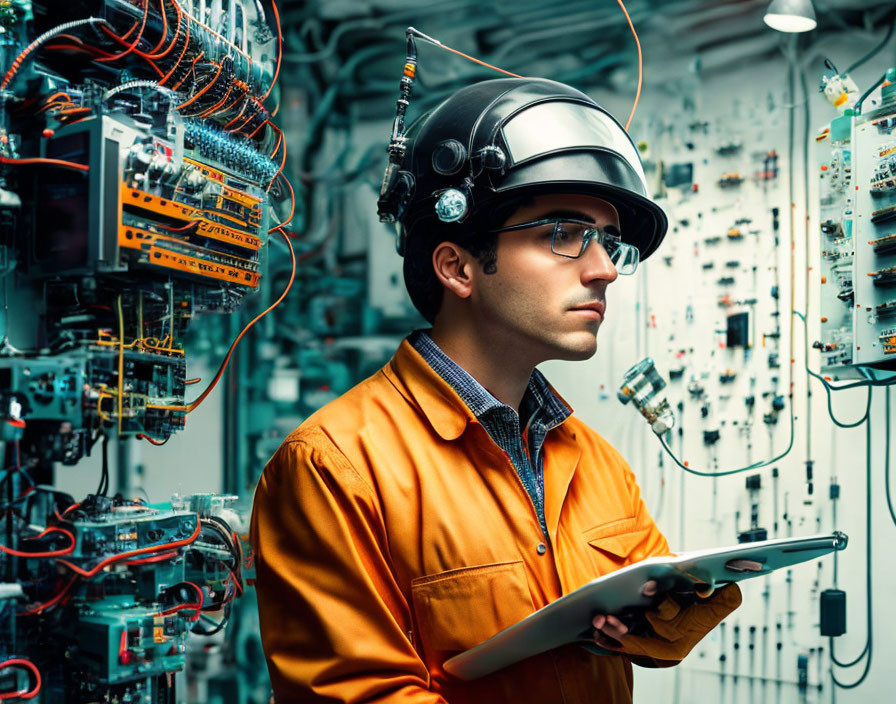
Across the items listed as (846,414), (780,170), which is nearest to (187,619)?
(846,414)

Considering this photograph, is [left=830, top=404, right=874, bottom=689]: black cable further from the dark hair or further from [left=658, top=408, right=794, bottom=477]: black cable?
the dark hair

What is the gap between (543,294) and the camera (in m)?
1.86

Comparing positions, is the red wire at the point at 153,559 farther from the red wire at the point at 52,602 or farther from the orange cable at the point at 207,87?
the orange cable at the point at 207,87

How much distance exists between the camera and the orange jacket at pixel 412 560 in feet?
5.14


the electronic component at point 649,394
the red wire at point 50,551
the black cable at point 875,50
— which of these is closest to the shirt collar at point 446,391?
the red wire at point 50,551

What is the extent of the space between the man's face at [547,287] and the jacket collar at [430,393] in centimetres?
21

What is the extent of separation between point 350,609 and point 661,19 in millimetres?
3230

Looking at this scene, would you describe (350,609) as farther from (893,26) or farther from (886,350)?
(893,26)

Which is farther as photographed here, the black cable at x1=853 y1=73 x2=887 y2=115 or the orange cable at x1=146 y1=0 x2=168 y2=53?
the black cable at x1=853 y1=73 x2=887 y2=115

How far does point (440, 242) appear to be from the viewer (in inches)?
79.6

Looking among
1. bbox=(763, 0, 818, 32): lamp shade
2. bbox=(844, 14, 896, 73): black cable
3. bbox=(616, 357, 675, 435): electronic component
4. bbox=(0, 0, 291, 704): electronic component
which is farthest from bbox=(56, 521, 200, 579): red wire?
bbox=(844, 14, 896, 73): black cable

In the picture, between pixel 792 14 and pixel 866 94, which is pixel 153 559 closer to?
pixel 866 94

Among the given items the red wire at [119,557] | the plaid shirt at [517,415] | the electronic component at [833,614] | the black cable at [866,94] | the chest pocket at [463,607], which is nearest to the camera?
the red wire at [119,557]

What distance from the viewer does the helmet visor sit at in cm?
186
